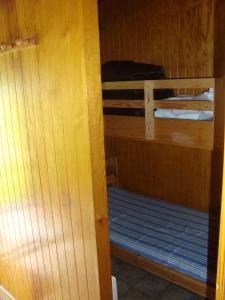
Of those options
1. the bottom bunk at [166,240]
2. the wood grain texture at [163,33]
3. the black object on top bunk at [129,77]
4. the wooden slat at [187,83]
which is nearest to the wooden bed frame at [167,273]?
the bottom bunk at [166,240]

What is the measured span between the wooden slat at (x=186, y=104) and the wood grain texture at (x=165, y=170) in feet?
2.90

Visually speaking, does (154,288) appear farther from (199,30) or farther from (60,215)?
(199,30)

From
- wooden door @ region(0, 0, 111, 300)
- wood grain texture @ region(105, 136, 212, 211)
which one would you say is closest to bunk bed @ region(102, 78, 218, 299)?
wood grain texture @ region(105, 136, 212, 211)

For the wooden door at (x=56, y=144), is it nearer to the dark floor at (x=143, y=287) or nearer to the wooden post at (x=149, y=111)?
the dark floor at (x=143, y=287)

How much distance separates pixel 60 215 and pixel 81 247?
0.54ft

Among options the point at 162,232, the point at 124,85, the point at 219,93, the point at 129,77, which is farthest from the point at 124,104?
the point at 162,232

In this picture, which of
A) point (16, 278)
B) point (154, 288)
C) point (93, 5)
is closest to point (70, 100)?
point (93, 5)

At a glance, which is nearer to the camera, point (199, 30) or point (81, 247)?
point (81, 247)

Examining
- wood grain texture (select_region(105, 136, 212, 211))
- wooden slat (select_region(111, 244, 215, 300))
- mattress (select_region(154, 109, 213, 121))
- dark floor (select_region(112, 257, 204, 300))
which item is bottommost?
dark floor (select_region(112, 257, 204, 300))

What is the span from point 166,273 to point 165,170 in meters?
1.27

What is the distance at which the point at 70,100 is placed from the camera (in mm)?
1093

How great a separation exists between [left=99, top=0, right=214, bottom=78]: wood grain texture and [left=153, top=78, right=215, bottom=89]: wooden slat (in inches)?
30.4

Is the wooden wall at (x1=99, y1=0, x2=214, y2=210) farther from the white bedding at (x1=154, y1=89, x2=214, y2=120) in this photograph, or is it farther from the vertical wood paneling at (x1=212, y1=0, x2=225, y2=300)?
the white bedding at (x1=154, y1=89, x2=214, y2=120)

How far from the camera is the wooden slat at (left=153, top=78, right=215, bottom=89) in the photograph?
195cm
